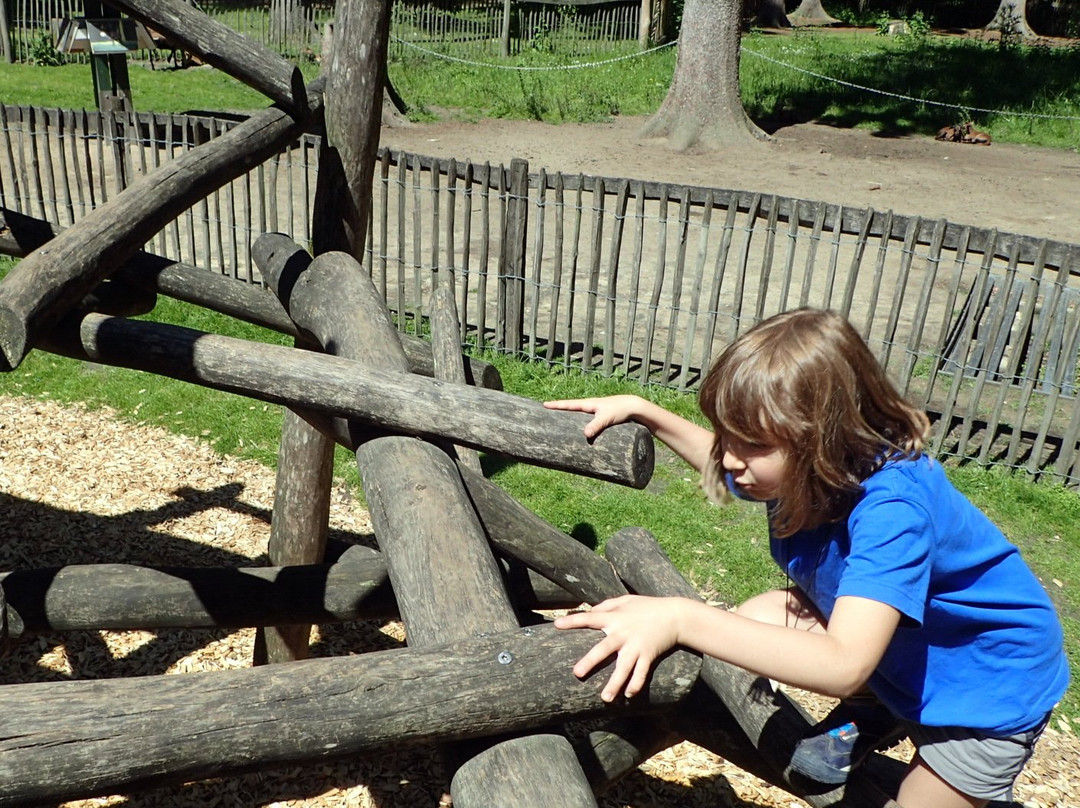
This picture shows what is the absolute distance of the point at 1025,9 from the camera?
29391 mm

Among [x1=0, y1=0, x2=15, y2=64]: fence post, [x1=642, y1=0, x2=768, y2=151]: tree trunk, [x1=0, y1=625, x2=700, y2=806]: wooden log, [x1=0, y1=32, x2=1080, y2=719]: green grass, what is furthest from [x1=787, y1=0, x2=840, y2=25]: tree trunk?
[x1=0, y1=625, x2=700, y2=806]: wooden log

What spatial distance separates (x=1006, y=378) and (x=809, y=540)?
15.3 feet

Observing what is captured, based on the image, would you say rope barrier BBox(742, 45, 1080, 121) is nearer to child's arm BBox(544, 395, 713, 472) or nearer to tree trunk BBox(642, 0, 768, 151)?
tree trunk BBox(642, 0, 768, 151)

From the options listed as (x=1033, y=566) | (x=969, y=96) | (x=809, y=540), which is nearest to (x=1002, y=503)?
(x=1033, y=566)

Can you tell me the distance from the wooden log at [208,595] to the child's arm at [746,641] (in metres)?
1.19

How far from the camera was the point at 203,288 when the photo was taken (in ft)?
11.7

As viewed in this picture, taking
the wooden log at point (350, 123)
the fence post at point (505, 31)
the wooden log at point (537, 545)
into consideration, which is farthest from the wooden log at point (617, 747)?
the fence post at point (505, 31)

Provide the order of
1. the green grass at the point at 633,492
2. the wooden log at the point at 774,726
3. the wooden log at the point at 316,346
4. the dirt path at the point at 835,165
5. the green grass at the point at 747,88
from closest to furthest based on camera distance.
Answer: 1. the wooden log at the point at 774,726
2. the wooden log at the point at 316,346
3. the green grass at the point at 633,492
4. the dirt path at the point at 835,165
5. the green grass at the point at 747,88

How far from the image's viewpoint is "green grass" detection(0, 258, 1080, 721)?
16.4 ft

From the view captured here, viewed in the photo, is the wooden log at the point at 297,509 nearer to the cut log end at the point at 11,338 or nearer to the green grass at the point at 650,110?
the cut log end at the point at 11,338

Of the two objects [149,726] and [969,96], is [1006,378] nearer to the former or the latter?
[149,726]

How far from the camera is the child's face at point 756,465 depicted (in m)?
1.83

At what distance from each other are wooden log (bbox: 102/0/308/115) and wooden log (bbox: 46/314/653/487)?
1.01 metres

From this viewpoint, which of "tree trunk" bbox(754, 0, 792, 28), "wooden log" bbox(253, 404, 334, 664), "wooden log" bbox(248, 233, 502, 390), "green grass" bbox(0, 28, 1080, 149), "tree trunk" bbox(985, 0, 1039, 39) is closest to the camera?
"wooden log" bbox(248, 233, 502, 390)
